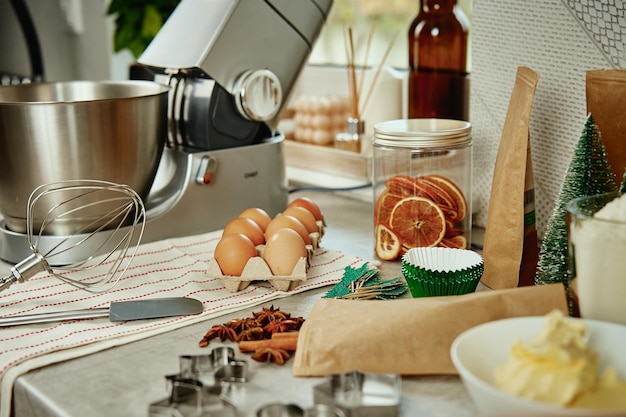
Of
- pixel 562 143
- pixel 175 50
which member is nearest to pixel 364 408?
pixel 562 143

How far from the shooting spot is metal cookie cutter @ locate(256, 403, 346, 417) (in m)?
0.55

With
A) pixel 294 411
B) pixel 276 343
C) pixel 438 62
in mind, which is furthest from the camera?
pixel 438 62

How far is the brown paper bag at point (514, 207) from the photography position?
823 mm

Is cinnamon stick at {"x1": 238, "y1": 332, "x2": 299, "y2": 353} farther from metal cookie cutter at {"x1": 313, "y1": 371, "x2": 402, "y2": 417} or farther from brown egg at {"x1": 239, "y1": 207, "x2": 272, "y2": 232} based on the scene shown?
brown egg at {"x1": 239, "y1": 207, "x2": 272, "y2": 232}

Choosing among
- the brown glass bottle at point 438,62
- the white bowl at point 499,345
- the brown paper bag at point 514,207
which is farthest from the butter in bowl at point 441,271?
the brown glass bottle at point 438,62

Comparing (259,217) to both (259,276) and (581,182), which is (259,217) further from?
(581,182)

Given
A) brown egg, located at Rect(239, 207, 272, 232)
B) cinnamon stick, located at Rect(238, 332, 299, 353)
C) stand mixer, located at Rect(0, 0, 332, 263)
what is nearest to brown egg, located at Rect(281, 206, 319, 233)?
brown egg, located at Rect(239, 207, 272, 232)

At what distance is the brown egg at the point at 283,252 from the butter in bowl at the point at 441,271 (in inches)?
4.9

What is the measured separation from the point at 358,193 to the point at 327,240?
24 cm

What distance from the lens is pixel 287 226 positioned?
36.3 inches

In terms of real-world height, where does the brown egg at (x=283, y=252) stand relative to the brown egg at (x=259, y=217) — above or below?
below

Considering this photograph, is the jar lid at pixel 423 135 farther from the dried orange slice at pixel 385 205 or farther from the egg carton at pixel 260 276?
the egg carton at pixel 260 276

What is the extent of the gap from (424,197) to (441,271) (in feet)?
0.63

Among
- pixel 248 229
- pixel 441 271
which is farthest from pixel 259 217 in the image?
pixel 441 271
